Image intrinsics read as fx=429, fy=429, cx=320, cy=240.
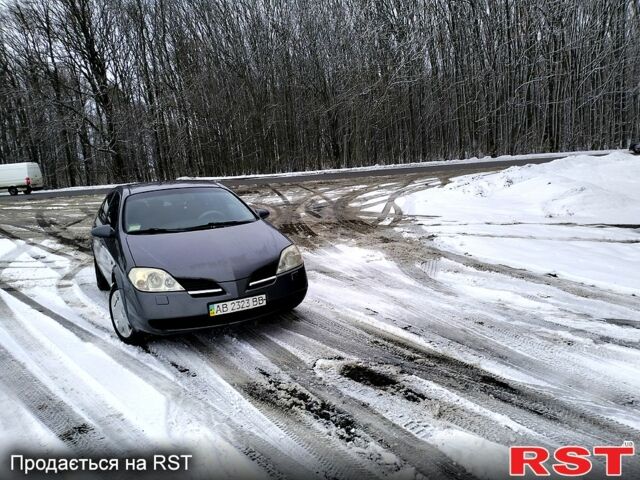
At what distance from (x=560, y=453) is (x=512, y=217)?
7175mm

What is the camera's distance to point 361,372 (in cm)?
344

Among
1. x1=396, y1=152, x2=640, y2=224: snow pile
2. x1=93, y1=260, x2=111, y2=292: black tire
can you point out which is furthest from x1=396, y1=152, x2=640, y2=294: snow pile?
x1=93, y1=260, x2=111, y2=292: black tire

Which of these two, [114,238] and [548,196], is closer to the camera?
[114,238]

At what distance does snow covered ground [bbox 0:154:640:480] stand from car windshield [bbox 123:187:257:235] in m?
1.15

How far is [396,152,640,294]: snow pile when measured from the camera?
600 centimetres

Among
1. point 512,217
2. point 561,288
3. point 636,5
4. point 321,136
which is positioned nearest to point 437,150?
point 321,136

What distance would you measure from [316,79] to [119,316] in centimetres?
2794

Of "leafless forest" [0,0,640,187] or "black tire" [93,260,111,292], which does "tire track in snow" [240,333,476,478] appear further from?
"leafless forest" [0,0,640,187]

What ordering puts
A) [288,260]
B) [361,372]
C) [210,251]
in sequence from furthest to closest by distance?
[288,260]
[210,251]
[361,372]

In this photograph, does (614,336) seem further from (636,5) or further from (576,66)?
(636,5)

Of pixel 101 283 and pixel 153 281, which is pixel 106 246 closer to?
pixel 101 283

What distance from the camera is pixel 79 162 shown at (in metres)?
33.5

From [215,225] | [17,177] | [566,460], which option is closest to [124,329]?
[215,225]

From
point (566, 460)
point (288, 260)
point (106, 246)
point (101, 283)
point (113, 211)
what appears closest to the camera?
point (566, 460)
